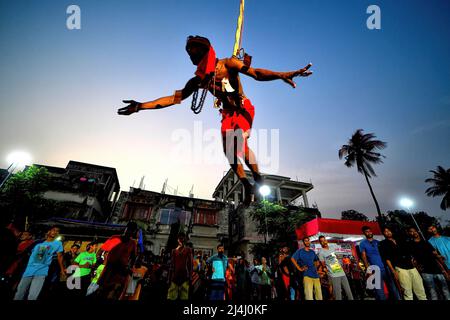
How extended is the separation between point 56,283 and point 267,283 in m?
7.00

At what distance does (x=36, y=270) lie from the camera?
4156 millimetres

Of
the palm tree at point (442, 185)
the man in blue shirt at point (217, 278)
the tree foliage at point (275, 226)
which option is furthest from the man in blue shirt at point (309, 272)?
the palm tree at point (442, 185)

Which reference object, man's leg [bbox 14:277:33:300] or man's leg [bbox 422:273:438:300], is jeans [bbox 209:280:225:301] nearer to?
man's leg [bbox 14:277:33:300]

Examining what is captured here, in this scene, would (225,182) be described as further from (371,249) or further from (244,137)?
(244,137)

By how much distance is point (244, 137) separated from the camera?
2.86 m

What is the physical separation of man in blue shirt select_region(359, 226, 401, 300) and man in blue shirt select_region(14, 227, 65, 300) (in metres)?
7.25

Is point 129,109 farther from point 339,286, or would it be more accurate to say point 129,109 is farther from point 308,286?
point 339,286

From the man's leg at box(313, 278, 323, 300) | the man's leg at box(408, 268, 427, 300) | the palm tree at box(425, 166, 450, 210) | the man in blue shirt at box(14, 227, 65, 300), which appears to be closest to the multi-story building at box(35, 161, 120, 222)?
the man in blue shirt at box(14, 227, 65, 300)

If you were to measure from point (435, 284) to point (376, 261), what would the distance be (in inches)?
38.9

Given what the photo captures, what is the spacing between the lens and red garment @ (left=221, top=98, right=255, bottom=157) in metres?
2.85

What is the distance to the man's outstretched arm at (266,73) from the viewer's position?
2713mm

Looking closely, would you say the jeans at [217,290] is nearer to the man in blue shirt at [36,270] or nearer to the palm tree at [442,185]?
the man in blue shirt at [36,270]

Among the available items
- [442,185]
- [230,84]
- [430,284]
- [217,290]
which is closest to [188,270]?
[217,290]

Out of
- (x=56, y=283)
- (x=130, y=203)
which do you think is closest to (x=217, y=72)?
(x=56, y=283)
